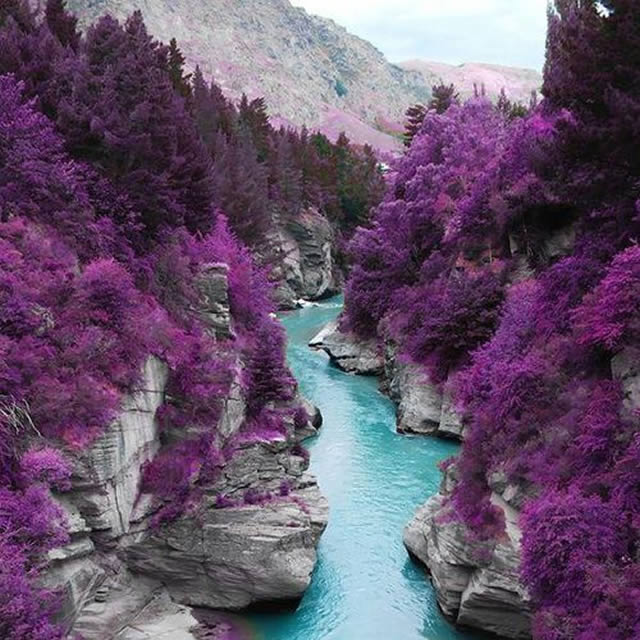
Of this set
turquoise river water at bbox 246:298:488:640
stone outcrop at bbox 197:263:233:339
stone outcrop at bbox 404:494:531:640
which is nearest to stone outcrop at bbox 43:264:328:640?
turquoise river water at bbox 246:298:488:640

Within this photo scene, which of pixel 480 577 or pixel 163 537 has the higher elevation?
pixel 480 577

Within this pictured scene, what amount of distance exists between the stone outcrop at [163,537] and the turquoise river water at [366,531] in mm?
1370

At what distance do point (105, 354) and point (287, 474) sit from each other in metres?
8.02

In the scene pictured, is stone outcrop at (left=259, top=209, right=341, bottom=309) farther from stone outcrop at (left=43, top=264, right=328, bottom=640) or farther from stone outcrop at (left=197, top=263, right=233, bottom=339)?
stone outcrop at (left=43, top=264, right=328, bottom=640)

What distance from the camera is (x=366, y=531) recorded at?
87.4 feet

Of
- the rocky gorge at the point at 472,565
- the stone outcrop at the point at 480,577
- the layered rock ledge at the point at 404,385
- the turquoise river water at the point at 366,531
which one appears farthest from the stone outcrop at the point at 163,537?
the layered rock ledge at the point at 404,385

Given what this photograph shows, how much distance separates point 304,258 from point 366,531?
183 ft

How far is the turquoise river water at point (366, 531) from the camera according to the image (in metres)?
21.4

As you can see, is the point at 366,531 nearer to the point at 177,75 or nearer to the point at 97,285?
the point at 97,285

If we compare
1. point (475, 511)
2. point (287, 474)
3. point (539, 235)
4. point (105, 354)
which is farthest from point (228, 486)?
point (539, 235)

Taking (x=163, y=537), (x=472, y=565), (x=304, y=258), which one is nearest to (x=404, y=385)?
(x=472, y=565)

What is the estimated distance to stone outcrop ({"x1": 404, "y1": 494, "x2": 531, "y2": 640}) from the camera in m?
19.0

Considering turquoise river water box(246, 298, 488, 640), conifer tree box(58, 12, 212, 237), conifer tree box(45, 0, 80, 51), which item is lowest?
turquoise river water box(246, 298, 488, 640)

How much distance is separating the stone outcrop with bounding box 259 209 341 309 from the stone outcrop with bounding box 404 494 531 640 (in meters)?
50.5
